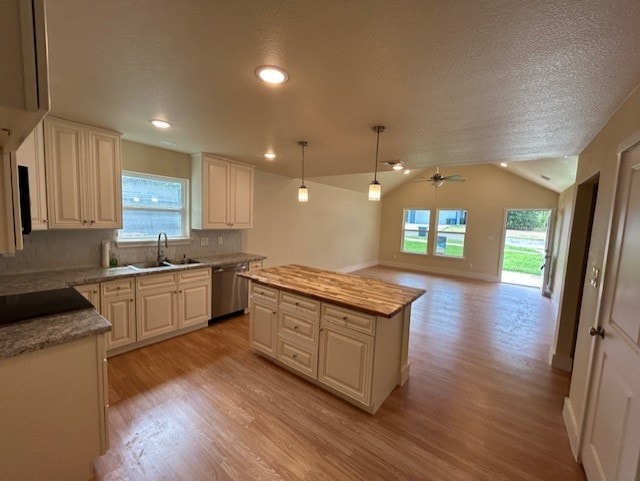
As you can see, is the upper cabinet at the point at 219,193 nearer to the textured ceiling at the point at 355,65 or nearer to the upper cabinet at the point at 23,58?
the textured ceiling at the point at 355,65

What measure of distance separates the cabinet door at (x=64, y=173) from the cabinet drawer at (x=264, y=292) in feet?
6.04

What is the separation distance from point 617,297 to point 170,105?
3.19 meters

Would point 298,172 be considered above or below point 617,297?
above

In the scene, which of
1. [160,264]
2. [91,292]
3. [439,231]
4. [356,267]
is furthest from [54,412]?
[439,231]

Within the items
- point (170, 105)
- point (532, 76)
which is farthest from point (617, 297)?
point (170, 105)

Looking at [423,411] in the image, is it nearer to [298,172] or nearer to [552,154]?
[552,154]

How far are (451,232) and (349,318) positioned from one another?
696 centimetres

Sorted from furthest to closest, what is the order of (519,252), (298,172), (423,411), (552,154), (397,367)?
(519,252) → (298,172) → (552,154) → (397,367) → (423,411)

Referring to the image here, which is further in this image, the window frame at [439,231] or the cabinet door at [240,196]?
the window frame at [439,231]

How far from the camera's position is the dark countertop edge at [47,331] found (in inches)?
Result: 52.2

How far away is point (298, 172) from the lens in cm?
507

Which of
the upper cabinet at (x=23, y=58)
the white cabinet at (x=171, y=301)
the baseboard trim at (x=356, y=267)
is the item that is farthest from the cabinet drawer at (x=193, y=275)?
the baseboard trim at (x=356, y=267)

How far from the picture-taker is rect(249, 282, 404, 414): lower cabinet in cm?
217

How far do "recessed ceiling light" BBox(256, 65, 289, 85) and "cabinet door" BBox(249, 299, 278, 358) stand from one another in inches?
78.1
